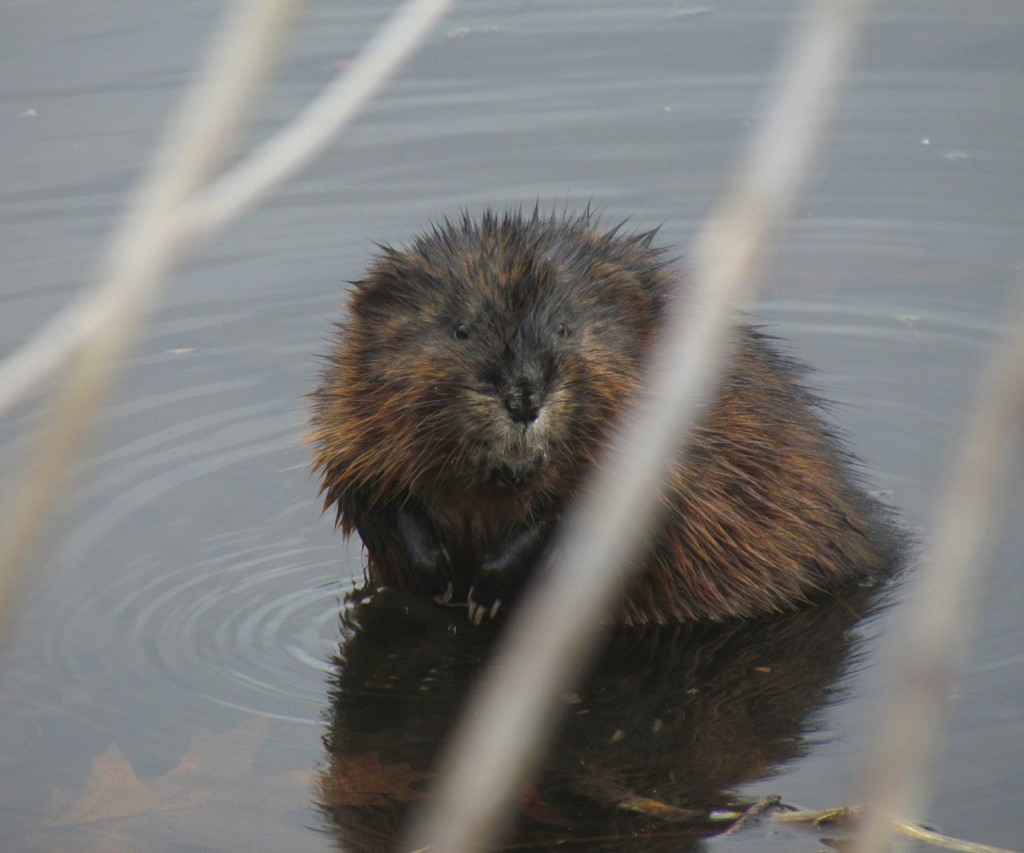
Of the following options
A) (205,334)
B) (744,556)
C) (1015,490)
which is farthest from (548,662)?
(205,334)

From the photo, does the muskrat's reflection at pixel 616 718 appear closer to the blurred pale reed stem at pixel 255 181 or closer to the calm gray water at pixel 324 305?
the calm gray water at pixel 324 305

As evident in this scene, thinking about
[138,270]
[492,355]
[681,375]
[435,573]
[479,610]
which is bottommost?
[479,610]

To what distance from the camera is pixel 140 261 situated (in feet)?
3.18

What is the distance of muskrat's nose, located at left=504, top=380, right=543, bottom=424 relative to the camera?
144 inches

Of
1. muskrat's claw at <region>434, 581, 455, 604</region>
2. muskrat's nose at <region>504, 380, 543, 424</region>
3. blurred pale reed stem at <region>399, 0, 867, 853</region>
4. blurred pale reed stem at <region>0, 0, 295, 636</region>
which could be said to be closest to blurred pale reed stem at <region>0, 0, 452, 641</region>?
blurred pale reed stem at <region>0, 0, 295, 636</region>

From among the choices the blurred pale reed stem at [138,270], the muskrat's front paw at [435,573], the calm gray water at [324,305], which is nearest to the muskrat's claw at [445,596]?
the muskrat's front paw at [435,573]

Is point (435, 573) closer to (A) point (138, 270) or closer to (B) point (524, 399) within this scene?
(B) point (524, 399)

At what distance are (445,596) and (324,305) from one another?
7.73 feet

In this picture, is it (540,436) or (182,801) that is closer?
(182,801)

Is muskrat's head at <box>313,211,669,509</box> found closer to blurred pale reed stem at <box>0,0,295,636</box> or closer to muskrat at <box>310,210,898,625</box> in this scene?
muskrat at <box>310,210,898,625</box>

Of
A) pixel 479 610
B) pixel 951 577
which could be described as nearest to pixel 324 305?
pixel 479 610

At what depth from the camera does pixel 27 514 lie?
37.8 inches

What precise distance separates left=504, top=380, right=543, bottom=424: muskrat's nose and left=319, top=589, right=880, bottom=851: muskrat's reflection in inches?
30.8

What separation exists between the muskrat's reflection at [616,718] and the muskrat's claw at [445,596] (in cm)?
5
